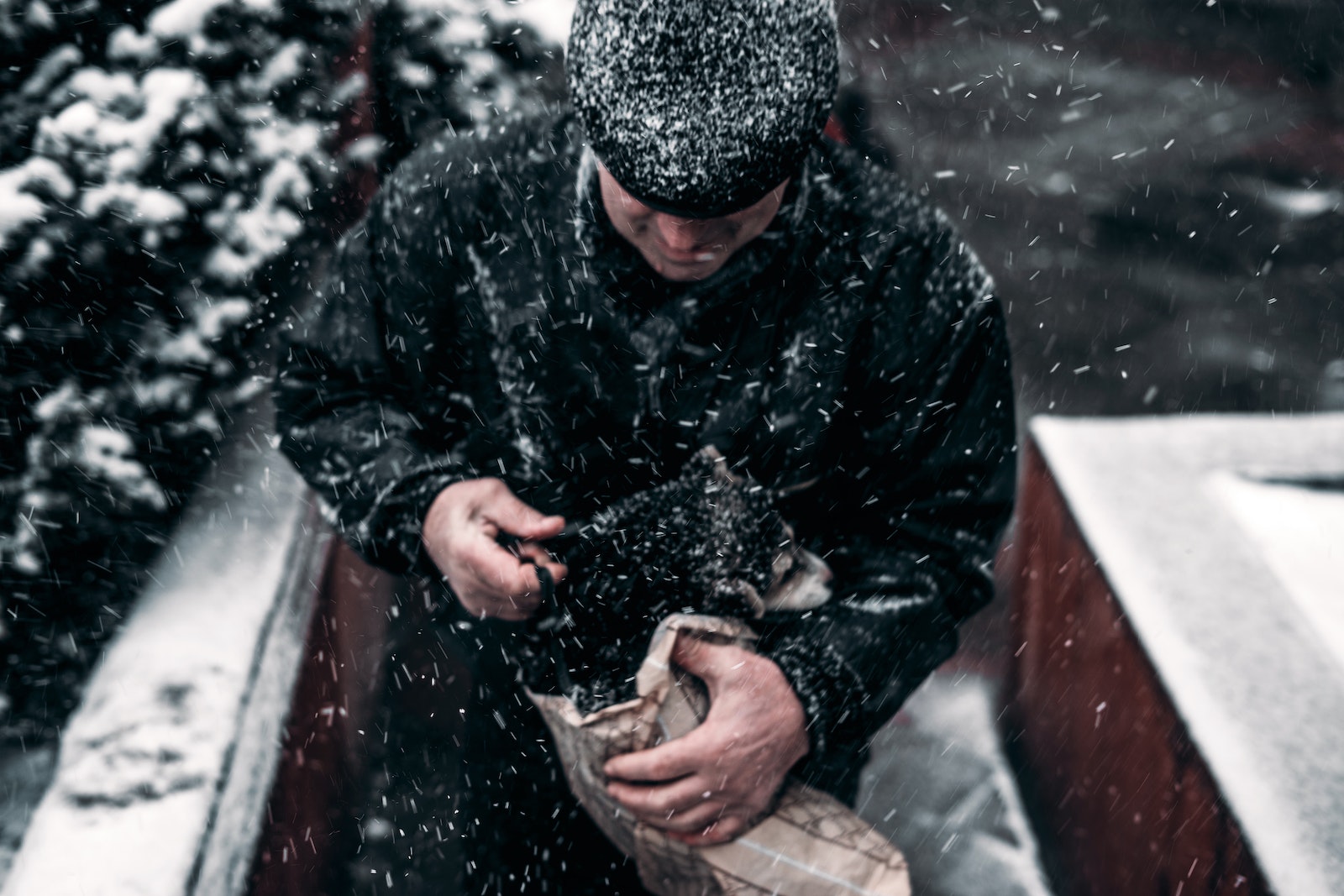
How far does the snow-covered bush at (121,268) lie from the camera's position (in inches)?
86.0

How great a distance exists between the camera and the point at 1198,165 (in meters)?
7.62

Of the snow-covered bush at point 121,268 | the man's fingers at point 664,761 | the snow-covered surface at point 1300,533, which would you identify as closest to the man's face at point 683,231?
the man's fingers at point 664,761

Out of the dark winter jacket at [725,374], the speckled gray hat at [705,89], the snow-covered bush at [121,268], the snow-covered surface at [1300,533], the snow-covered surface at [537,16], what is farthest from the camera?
the snow-covered surface at [537,16]

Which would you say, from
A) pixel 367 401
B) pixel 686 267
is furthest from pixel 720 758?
pixel 367 401

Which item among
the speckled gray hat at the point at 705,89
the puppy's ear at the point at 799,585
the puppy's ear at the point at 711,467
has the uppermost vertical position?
the speckled gray hat at the point at 705,89

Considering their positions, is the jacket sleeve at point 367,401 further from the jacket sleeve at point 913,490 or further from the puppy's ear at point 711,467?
the jacket sleeve at point 913,490

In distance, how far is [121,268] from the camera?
2326 millimetres

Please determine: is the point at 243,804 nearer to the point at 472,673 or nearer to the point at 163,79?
the point at 472,673

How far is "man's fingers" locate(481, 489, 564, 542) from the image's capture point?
5.58 ft

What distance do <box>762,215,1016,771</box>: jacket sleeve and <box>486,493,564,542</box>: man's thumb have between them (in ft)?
1.45

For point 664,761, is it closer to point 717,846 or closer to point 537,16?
point 717,846

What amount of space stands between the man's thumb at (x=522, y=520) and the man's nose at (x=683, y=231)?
0.48 m

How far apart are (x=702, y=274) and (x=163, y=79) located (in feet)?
4.97

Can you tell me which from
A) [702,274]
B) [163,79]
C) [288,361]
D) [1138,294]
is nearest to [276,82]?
[163,79]
